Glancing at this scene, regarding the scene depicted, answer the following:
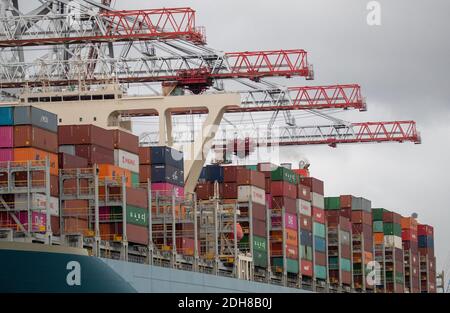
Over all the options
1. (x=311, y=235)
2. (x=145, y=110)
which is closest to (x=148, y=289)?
(x=145, y=110)

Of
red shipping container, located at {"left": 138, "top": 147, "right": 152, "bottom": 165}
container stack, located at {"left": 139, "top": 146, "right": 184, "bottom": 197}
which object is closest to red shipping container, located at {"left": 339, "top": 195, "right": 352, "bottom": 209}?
container stack, located at {"left": 139, "top": 146, "right": 184, "bottom": 197}

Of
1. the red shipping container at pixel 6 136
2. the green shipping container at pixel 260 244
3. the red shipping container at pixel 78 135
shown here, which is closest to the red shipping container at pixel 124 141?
the red shipping container at pixel 78 135

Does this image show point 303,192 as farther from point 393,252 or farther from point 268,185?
point 393,252

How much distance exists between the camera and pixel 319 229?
277ft

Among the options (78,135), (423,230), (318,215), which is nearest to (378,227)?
(423,230)

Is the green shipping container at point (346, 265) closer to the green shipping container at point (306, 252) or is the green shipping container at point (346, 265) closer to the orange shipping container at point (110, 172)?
the green shipping container at point (306, 252)

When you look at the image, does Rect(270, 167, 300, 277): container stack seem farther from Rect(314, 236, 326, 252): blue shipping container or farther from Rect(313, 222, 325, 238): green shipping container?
Rect(314, 236, 326, 252): blue shipping container

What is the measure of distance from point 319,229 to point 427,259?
28.8m

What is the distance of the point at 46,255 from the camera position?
51938mm

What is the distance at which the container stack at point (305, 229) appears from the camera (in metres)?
80.6

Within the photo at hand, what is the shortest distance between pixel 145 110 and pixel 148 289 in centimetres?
1489

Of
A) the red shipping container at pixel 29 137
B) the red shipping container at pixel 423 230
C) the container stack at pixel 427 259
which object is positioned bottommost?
the container stack at pixel 427 259

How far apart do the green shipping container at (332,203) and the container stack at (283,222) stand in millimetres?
13413
